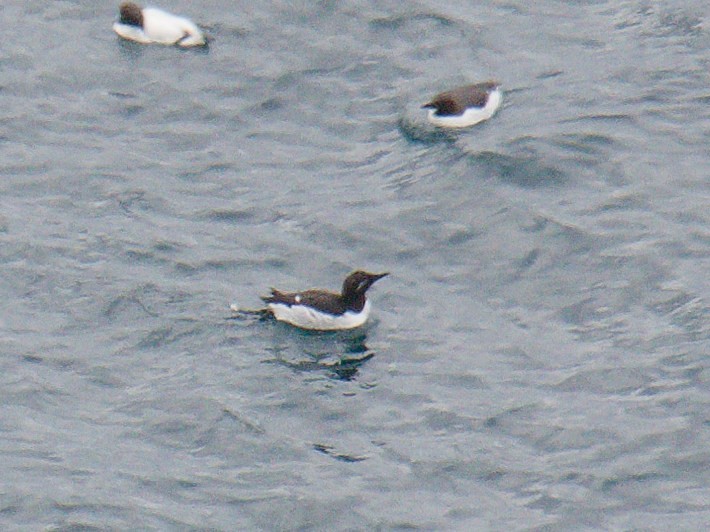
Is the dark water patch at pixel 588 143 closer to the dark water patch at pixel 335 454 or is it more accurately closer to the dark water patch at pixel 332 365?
Answer: the dark water patch at pixel 332 365

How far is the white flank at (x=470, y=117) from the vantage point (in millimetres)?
22156

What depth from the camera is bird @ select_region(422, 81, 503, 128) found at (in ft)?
72.3

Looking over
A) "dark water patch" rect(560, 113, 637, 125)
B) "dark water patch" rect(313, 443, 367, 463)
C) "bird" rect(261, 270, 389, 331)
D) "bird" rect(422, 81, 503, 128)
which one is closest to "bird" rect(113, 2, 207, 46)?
"bird" rect(422, 81, 503, 128)

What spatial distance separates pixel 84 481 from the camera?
15.5m

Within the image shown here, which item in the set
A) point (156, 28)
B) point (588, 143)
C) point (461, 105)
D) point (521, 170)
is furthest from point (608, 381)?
point (156, 28)

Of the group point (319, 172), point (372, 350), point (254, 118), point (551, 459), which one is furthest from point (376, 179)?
point (551, 459)

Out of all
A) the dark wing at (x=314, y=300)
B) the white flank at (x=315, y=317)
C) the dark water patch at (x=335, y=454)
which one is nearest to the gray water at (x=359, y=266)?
the dark water patch at (x=335, y=454)

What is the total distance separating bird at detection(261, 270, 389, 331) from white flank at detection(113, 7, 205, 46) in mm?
6967

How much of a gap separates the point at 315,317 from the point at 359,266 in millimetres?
1399

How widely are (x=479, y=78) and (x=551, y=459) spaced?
8.82 m

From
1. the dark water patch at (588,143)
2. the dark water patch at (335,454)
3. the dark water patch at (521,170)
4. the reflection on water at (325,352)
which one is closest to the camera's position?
the dark water patch at (335,454)

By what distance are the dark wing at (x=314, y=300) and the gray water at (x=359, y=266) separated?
34 centimetres

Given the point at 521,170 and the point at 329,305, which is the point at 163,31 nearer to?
the point at 521,170

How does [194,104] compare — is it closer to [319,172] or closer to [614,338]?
[319,172]
